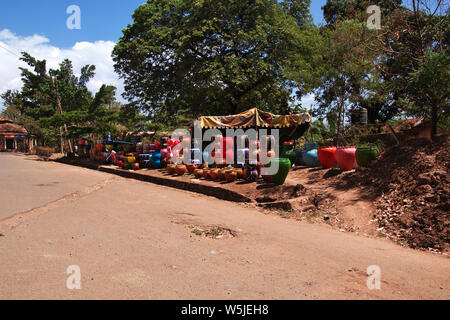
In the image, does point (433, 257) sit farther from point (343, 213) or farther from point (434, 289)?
point (343, 213)

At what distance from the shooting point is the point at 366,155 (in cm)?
984

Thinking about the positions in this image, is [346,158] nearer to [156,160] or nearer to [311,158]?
[311,158]

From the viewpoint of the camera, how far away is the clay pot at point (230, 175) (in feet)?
38.9

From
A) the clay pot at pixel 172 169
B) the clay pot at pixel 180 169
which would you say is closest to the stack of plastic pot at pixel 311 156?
the clay pot at pixel 180 169

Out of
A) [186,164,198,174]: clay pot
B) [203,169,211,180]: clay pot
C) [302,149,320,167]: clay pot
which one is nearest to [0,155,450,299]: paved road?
[203,169,211,180]: clay pot

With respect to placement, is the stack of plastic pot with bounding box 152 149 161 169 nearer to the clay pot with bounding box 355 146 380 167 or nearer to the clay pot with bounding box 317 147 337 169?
the clay pot with bounding box 317 147 337 169

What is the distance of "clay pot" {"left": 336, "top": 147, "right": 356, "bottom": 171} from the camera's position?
10500 mm

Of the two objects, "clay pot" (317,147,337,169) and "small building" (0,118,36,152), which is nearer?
"clay pot" (317,147,337,169)

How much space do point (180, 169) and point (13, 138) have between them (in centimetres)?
4634

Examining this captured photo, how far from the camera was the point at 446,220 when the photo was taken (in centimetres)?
611

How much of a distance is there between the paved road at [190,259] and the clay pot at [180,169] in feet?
22.9

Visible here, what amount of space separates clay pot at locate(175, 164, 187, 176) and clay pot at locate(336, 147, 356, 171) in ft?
21.9

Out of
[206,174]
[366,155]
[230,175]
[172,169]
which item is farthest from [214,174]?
[366,155]
